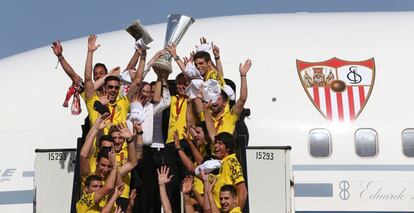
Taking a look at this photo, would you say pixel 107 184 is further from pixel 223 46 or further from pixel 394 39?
pixel 394 39

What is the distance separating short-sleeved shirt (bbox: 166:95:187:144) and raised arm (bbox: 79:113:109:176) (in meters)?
0.98

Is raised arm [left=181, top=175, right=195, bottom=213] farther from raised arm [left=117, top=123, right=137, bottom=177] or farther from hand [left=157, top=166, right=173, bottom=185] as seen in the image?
raised arm [left=117, top=123, right=137, bottom=177]

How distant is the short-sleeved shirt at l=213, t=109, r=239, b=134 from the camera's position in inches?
380

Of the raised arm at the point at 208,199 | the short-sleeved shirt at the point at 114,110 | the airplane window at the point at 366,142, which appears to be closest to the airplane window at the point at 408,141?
the airplane window at the point at 366,142

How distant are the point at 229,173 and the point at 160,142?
172 cm

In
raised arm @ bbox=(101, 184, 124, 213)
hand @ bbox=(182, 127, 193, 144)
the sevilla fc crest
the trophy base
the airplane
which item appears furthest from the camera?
the sevilla fc crest

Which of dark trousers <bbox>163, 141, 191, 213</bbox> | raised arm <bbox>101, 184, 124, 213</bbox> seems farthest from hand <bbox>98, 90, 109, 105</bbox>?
raised arm <bbox>101, 184, 124, 213</bbox>

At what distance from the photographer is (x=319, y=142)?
40.0 ft

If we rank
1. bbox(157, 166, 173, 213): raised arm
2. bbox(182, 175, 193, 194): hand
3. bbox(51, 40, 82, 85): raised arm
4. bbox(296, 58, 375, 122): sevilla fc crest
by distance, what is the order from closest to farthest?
bbox(182, 175, 193, 194): hand < bbox(157, 166, 173, 213): raised arm < bbox(51, 40, 82, 85): raised arm < bbox(296, 58, 375, 122): sevilla fc crest

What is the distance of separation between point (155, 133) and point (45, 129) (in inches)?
107

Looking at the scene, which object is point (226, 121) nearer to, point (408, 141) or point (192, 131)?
point (192, 131)

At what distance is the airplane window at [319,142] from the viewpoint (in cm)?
1214

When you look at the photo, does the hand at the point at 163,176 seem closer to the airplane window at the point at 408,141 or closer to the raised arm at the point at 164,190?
the raised arm at the point at 164,190

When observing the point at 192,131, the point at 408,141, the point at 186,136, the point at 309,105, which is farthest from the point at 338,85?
the point at 192,131
